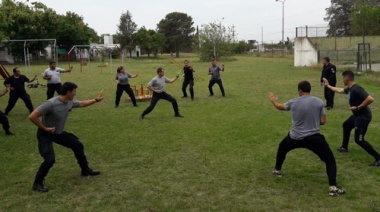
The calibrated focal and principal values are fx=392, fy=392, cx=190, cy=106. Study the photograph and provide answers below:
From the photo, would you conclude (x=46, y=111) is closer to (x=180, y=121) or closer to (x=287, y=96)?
(x=180, y=121)

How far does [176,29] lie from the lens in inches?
3698

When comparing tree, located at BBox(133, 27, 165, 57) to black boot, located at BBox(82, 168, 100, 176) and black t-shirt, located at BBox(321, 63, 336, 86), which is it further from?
black boot, located at BBox(82, 168, 100, 176)

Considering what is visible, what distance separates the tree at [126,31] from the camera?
262 ft

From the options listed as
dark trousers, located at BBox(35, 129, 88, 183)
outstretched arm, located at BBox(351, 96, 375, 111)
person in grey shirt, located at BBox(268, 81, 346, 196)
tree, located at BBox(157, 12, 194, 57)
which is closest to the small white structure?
outstretched arm, located at BBox(351, 96, 375, 111)

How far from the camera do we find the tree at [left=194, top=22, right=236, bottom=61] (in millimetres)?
55188

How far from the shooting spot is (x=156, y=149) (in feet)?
28.6

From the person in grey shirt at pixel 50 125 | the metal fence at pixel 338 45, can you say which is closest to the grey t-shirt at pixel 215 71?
the person in grey shirt at pixel 50 125

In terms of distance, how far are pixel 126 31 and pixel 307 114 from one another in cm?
8145

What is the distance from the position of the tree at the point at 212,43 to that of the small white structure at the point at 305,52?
17.1 m

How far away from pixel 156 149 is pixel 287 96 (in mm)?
10026

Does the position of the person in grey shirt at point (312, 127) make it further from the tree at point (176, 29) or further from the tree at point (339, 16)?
the tree at point (176, 29)

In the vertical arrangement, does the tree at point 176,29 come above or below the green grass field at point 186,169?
above

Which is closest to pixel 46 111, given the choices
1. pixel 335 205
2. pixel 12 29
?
pixel 335 205

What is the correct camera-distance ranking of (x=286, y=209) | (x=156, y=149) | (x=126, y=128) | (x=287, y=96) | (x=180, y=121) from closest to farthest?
(x=286, y=209) → (x=156, y=149) → (x=126, y=128) → (x=180, y=121) → (x=287, y=96)
